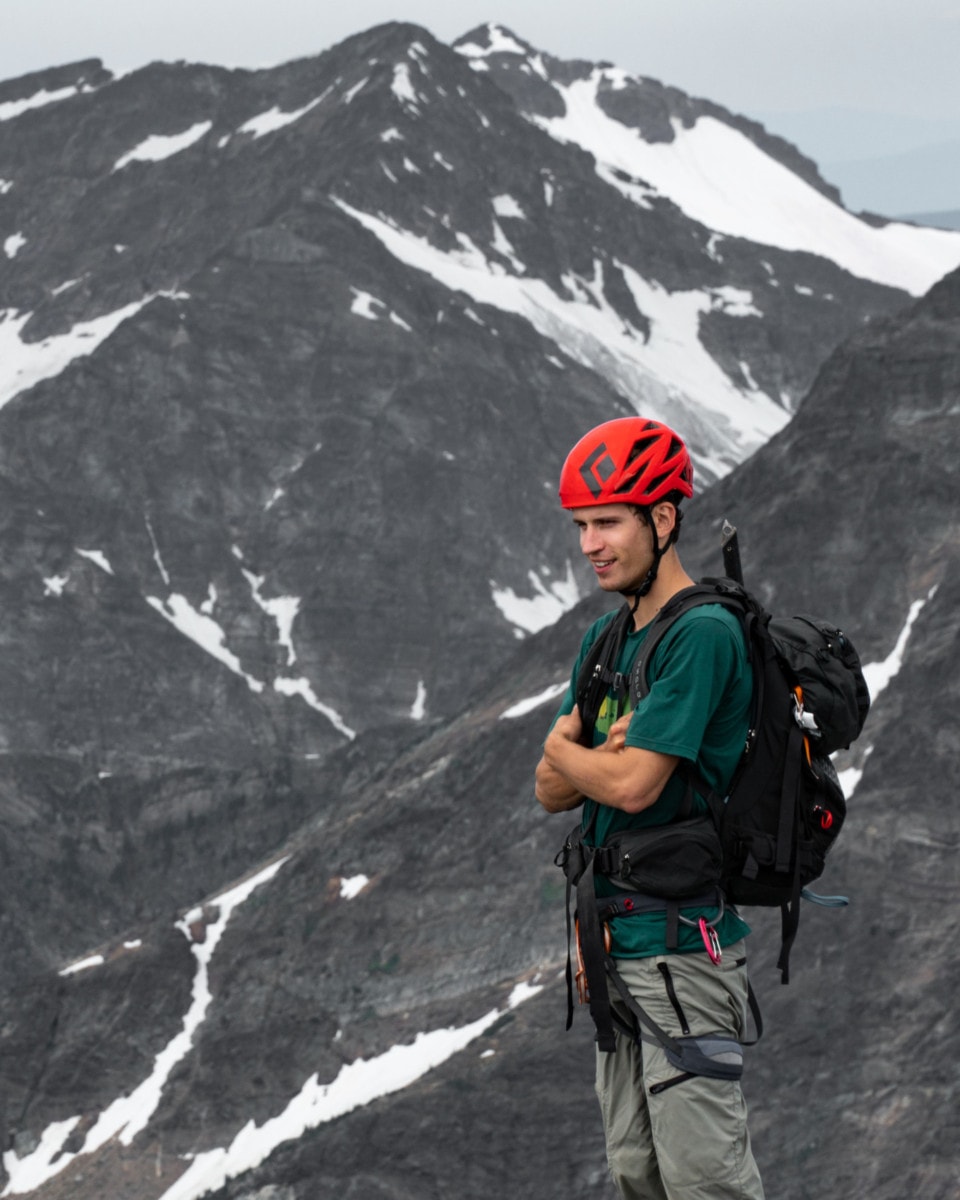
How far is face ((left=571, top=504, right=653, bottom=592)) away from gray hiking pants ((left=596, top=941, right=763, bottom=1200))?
1509 mm

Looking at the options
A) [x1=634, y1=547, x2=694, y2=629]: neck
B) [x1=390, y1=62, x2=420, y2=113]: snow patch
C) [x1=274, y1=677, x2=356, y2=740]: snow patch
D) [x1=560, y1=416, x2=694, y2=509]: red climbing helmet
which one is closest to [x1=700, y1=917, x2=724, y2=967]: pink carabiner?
[x1=634, y1=547, x2=694, y2=629]: neck

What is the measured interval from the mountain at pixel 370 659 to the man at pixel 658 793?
42.4m

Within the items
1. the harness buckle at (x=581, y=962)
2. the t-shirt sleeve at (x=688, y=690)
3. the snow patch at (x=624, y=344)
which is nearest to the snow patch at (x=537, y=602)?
the snow patch at (x=624, y=344)

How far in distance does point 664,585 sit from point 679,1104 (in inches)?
79.3

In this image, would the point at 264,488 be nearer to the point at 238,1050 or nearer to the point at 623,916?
the point at 238,1050

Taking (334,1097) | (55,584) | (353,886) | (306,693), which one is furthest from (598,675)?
(55,584)

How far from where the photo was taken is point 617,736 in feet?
22.9

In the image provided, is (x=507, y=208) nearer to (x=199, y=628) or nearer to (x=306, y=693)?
(x=199, y=628)

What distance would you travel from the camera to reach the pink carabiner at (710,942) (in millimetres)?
6848

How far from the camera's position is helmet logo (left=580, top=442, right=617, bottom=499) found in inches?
280

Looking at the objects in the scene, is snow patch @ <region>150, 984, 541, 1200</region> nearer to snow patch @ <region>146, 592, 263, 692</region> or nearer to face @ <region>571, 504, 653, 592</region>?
face @ <region>571, 504, 653, 592</region>

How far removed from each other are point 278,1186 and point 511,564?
101771mm

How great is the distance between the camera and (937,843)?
60.2m

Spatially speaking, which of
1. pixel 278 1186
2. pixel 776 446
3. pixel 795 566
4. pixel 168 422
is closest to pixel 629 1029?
pixel 278 1186
